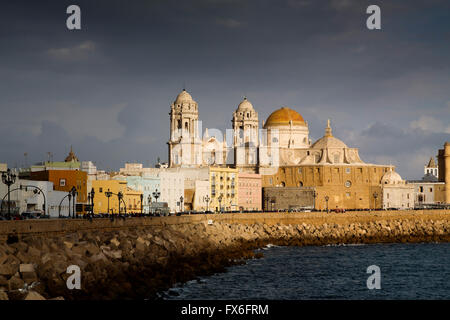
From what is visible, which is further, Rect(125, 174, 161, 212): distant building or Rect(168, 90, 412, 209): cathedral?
Rect(168, 90, 412, 209): cathedral

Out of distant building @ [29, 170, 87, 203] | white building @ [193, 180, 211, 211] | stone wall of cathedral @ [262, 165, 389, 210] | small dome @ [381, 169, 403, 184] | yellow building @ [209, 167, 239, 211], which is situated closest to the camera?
distant building @ [29, 170, 87, 203]

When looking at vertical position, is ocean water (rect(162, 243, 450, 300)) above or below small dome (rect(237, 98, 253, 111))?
below

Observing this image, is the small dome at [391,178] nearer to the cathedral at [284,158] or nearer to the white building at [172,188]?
the cathedral at [284,158]

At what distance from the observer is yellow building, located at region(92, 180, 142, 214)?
8512cm

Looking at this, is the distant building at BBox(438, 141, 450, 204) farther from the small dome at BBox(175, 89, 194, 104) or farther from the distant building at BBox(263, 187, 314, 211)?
the small dome at BBox(175, 89, 194, 104)

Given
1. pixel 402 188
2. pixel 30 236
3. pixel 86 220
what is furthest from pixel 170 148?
pixel 30 236

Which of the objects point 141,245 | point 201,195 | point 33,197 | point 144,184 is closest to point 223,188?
point 201,195

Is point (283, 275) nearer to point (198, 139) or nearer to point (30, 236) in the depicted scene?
point (30, 236)

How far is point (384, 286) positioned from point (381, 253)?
896 inches

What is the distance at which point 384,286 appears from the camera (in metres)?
47.6

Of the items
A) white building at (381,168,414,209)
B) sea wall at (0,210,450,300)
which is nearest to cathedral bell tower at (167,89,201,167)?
white building at (381,168,414,209)

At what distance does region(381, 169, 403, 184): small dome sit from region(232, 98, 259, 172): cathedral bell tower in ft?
68.0

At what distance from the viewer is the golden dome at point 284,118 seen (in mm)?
139625

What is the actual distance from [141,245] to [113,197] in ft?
133
